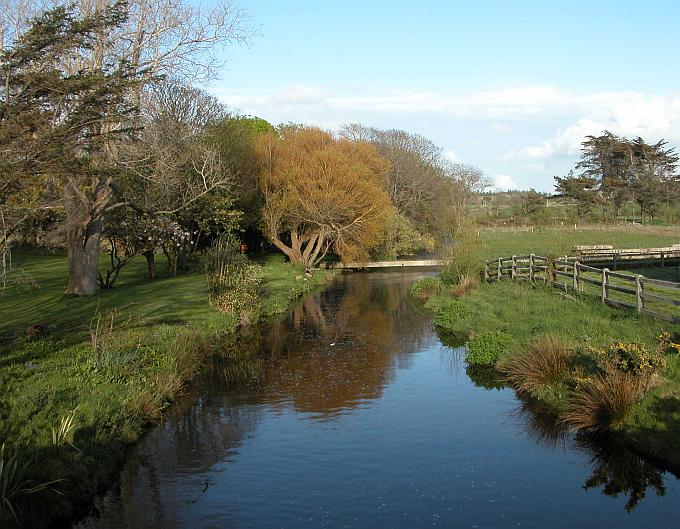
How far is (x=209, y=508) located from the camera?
10086 mm

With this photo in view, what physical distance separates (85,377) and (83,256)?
1523 cm

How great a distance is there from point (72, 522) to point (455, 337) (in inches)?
634

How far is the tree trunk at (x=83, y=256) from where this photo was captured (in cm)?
2808

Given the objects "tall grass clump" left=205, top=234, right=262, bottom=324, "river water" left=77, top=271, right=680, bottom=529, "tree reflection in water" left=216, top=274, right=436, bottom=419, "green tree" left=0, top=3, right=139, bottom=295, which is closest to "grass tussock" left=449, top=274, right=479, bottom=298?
"tree reflection in water" left=216, top=274, right=436, bottom=419

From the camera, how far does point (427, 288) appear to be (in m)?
34.7

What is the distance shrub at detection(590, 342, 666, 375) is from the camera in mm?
12617

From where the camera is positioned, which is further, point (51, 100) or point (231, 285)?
point (231, 285)

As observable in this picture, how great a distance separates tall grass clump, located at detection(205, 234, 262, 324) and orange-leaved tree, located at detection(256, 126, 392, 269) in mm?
17300

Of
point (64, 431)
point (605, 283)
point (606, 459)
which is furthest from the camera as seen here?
point (605, 283)

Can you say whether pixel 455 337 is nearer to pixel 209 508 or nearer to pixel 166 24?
pixel 209 508

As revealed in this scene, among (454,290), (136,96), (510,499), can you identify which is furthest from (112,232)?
(510,499)

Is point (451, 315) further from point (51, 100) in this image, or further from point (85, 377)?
point (51, 100)

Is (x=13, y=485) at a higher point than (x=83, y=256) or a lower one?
lower

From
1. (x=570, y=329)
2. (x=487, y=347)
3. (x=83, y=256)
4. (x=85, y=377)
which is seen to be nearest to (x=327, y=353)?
(x=487, y=347)
